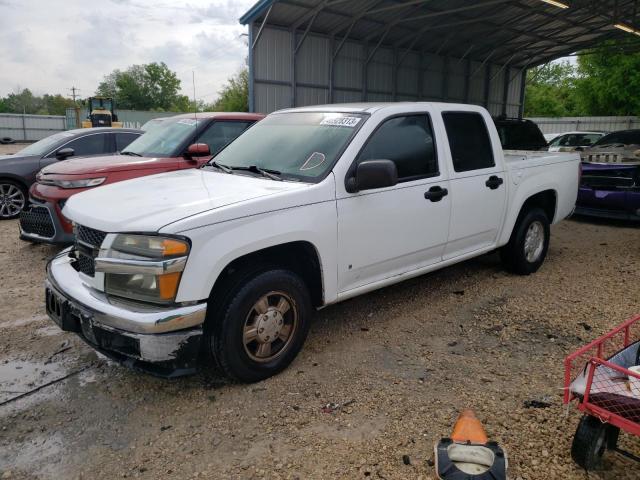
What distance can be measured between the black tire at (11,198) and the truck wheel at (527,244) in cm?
770

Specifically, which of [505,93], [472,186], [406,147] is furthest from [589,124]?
[406,147]

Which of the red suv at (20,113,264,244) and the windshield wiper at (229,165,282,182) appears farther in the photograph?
the red suv at (20,113,264,244)

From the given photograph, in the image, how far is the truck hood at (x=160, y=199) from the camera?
299 cm

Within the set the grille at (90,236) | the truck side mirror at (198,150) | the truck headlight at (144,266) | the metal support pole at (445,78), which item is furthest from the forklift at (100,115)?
the truck headlight at (144,266)

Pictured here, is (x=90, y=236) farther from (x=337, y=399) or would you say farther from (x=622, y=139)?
(x=622, y=139)

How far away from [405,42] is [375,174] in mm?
16285

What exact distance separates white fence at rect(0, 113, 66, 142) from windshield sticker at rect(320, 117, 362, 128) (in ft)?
146

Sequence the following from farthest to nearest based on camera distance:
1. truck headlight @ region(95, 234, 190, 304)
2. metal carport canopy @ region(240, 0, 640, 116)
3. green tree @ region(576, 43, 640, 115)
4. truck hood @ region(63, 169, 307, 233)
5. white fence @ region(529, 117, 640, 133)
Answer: green tree @ region(576, 43, 640, 115), white fence @ region(529, 117, 640, 133), metal carport canopy @ region(240, 0, 640, 116), truck hood @ region(63, 169, 307, 233), truck headlight @ region(95, 234, 190, 304)

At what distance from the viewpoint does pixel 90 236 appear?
325 centimetres

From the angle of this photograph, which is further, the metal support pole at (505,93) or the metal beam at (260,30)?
the metal support pole at (505,93)

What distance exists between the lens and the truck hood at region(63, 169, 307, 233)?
9.80 ft

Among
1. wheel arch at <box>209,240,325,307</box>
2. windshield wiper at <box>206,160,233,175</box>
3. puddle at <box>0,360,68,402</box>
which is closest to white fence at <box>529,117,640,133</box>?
windshield wiper at <box>206,160,233,175</box>

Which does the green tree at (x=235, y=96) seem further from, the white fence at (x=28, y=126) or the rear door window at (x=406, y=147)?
the rear door window at (x=406, y=147)

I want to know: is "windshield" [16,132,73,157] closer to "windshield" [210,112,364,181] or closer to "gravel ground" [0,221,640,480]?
"gravel ground" [0,221,640,480]
